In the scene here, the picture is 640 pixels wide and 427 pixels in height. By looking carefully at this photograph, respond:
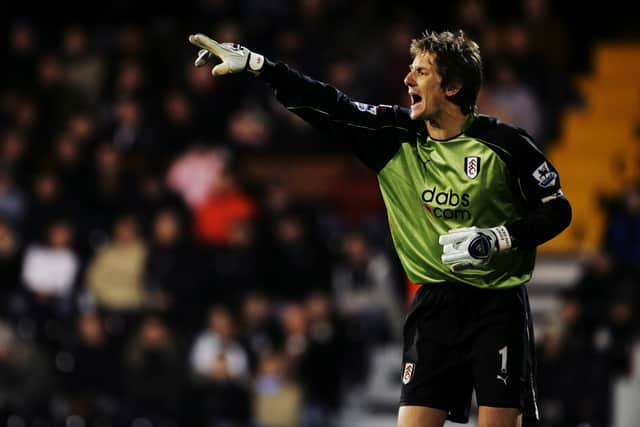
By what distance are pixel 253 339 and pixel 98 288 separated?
5.42ft

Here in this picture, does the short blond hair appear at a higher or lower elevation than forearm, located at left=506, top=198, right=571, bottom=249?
higher

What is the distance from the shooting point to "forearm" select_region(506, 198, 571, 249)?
4922 millimetres

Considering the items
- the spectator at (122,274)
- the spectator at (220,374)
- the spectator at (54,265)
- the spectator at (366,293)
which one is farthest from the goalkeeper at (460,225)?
the spectator at (54,265)

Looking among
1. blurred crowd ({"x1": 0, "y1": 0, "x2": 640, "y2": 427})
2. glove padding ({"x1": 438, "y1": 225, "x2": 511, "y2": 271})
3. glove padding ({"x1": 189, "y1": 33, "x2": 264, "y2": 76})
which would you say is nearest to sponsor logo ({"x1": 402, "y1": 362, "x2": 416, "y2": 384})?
glove padding ({"x1": 438, "y1": 225, "x2": 511, "y2": 271})

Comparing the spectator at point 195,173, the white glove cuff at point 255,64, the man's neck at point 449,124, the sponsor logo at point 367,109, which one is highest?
the spectator at point 195,173

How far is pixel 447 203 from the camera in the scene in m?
5.10

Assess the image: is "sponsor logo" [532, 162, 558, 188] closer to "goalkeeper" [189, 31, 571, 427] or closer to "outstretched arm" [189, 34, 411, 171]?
"goalkeeper" [189, 31, 571, 427]

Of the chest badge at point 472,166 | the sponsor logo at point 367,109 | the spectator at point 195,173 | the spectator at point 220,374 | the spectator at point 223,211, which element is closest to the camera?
the chest badge at point 472,166

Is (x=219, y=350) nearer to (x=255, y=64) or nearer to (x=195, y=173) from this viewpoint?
(x=195, y=173)

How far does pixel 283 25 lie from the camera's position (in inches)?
543

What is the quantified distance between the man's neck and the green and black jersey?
23 mm

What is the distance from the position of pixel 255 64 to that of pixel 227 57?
0.40ft

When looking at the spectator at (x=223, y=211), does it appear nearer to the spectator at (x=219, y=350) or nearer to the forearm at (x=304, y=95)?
the spectator at (x=219, y=350)

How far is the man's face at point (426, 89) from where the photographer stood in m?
5.08
